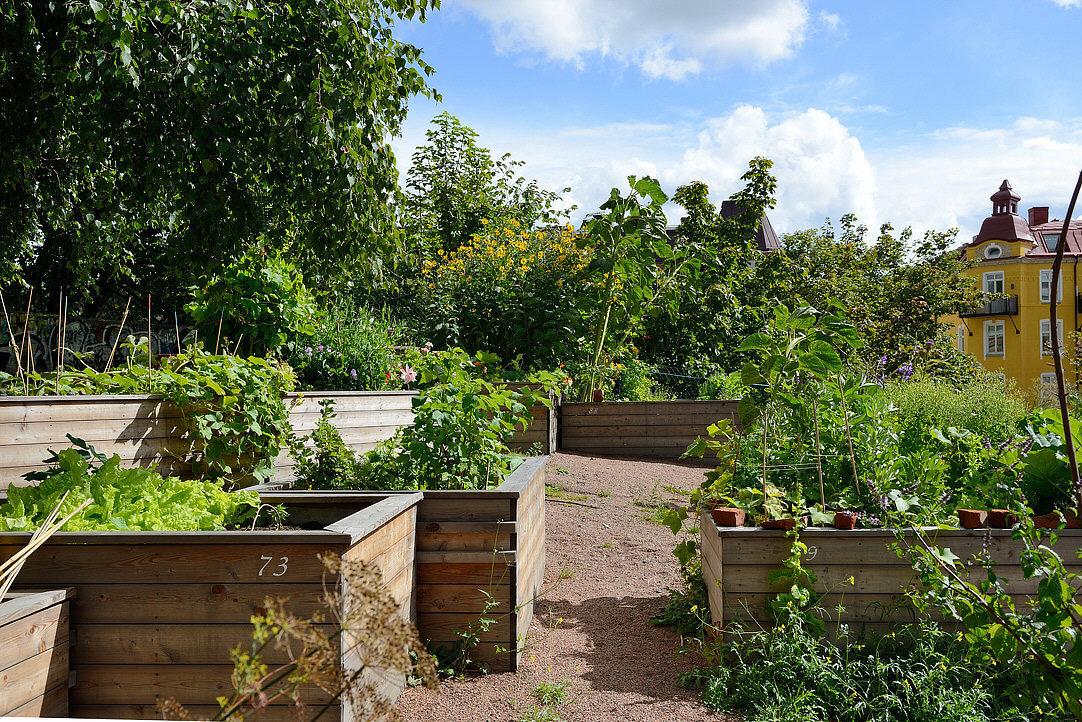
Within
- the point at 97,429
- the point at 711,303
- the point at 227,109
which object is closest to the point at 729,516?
the point at 97,429

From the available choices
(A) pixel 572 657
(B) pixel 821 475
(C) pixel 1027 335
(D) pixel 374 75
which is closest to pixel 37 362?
(D) pixel 374 75

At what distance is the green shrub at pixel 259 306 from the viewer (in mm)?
6492

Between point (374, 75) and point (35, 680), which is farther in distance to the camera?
point (374, 75)

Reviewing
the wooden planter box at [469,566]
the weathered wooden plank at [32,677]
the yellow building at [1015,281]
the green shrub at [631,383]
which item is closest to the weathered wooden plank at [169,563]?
the weathered wooden plank at [32,677]

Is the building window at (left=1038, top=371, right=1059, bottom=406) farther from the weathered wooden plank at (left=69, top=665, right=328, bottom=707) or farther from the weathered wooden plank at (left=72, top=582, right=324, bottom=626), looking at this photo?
the weathered wooden plank at (left=69, top=665, right=328, bottom=707)

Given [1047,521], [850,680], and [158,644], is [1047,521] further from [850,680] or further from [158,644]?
[158,644]

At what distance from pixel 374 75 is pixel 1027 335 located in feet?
131

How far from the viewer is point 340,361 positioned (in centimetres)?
707

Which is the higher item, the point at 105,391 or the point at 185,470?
the point at 105,391

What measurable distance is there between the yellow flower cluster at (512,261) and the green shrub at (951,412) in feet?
13.9

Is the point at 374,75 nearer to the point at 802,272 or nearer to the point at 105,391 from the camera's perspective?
the point at 105,391

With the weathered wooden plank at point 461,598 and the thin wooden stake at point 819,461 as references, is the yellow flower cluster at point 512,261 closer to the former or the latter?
the thin wooden stake at point 819,461

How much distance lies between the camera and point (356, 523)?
2.69 m

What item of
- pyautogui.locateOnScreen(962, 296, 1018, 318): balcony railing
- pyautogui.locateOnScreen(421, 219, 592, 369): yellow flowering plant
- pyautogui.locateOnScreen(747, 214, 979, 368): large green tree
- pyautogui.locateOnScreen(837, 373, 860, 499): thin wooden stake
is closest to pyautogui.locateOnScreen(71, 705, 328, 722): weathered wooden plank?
pyautogui.locateOnScreen(837, 373, 860, 499): thin wooden stake
